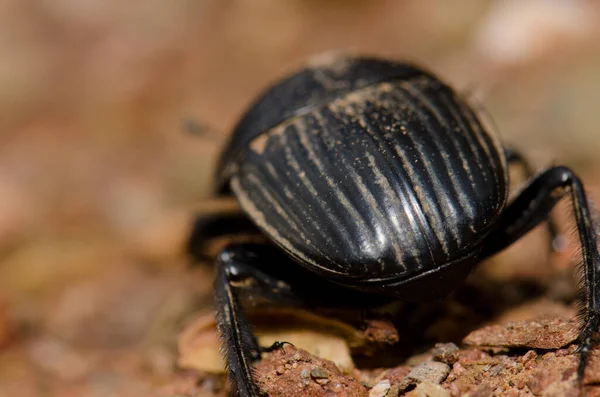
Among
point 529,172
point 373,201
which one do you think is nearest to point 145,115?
point 529,172

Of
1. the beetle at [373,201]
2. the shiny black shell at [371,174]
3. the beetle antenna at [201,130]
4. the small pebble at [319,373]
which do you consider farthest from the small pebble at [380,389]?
the beetle antenna at [201,130]

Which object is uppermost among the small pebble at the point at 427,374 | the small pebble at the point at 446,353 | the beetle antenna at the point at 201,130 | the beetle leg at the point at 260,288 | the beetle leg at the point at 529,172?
the beetle antenna at the point at 201,130

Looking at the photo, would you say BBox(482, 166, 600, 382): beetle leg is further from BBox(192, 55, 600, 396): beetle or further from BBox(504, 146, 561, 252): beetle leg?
BBox(504, 146, 561, 252): beetle leg

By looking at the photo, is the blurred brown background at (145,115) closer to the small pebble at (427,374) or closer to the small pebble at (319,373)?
the small pebble at (319,373)

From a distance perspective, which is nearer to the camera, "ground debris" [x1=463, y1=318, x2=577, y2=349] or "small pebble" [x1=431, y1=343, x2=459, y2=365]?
"ground debris" [x1=463, y1=318, x2=577, y2=349]

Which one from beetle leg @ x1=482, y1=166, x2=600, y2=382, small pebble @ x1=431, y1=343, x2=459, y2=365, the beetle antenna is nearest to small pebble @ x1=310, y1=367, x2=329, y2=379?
small pebble @ x1=431, y1=343, x2=459, y2=365

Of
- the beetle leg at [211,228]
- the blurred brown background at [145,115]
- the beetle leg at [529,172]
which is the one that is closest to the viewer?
the beetle leg at [529,172]

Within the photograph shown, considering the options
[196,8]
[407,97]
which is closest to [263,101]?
[407,97]
